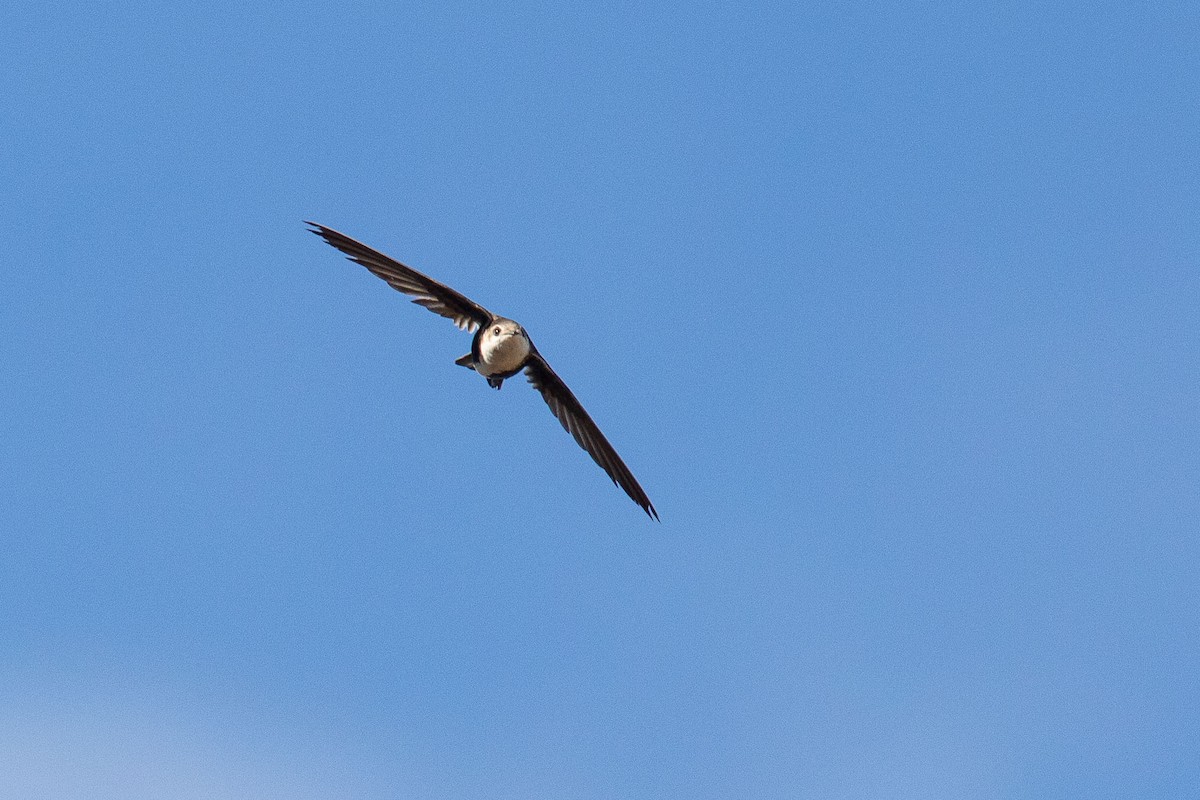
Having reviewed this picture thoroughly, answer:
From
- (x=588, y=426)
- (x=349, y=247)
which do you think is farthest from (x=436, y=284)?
(x=588, y=426)

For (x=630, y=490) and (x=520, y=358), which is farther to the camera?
(x=630, y=490)

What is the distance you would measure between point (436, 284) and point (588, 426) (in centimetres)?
427

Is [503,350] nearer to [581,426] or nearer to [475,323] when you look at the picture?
[475,323]

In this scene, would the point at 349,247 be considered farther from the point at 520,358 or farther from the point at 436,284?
the point at 520,358

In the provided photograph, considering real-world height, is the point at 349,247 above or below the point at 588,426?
above

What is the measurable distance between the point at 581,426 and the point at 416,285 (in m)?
4.32

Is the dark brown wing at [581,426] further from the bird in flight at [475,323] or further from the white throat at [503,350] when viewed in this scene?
the white throat at [503,350]

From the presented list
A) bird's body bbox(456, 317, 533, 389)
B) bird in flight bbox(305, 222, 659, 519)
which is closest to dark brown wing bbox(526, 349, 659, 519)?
bird in flight bbox(305, 222, 659, 519)

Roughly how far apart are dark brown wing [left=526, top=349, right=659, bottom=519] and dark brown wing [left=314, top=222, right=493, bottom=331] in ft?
5.41

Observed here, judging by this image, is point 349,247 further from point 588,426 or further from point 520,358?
point 588,426

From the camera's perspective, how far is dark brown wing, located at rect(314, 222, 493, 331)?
30422mm

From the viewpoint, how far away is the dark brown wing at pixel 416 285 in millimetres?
30422

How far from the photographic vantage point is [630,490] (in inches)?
1312

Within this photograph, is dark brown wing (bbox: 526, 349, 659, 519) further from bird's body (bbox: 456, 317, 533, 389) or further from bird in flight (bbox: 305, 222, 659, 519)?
bird's body (bbox: 456, 317, 533, 389)
